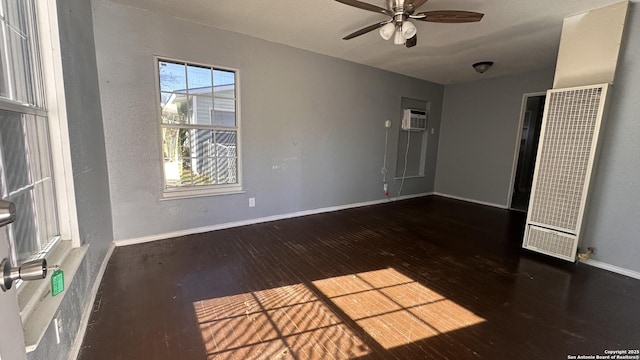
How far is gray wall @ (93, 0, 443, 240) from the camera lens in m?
2.78

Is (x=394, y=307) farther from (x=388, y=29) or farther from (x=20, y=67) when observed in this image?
(x=20, y=67)

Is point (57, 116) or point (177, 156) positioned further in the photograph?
point (177, 156)

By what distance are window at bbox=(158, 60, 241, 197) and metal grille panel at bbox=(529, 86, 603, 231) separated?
12.0 ft

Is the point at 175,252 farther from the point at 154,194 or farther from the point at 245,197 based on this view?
the point at 245,197

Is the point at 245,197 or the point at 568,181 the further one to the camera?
the point at 245,197

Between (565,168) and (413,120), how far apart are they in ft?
9.42

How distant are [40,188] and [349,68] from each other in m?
4.10

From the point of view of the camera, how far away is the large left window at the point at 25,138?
1099 millimetres

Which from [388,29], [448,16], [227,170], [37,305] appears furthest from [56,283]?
[448,16]

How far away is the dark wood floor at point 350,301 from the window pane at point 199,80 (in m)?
1.81

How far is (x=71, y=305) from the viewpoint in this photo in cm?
149

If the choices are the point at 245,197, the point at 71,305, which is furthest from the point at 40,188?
the point at 245,197

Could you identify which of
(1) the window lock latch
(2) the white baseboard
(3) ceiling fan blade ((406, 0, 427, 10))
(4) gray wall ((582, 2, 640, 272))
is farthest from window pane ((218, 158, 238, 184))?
(4) gray wall ((582, 2, 640, 272))

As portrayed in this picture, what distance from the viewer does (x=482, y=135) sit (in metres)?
5.34
